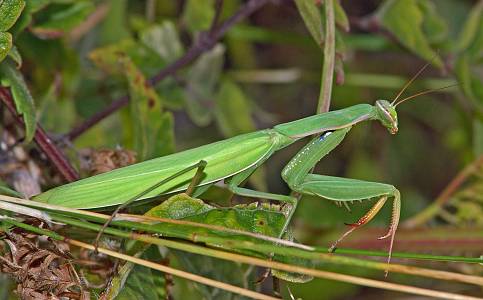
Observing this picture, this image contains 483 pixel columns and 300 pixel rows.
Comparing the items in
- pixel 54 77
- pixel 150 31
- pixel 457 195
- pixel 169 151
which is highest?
pixel 150 31

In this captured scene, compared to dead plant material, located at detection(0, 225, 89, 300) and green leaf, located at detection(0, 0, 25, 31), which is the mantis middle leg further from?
green leaf, located at detection(0, 0, 25, 31)

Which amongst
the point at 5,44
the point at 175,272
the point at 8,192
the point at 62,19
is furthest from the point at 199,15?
the point at 175,272

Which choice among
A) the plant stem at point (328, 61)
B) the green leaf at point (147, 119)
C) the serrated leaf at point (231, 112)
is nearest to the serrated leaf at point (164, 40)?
the serrated leaf at point (231, 112)

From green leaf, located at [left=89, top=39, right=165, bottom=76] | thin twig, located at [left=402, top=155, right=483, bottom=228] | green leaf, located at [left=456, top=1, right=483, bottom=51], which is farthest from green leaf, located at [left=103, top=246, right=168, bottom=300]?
Answer: green leaf, located at [left=456, top=1, right=483, bottom=51]

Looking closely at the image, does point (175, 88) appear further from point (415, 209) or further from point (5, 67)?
point (415, 209)

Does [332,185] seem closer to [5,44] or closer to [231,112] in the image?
[5,44]

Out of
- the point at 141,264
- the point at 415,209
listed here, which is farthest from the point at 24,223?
the point at 415,209

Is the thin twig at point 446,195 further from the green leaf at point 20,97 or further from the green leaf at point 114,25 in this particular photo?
the green leaf at point 20,97
